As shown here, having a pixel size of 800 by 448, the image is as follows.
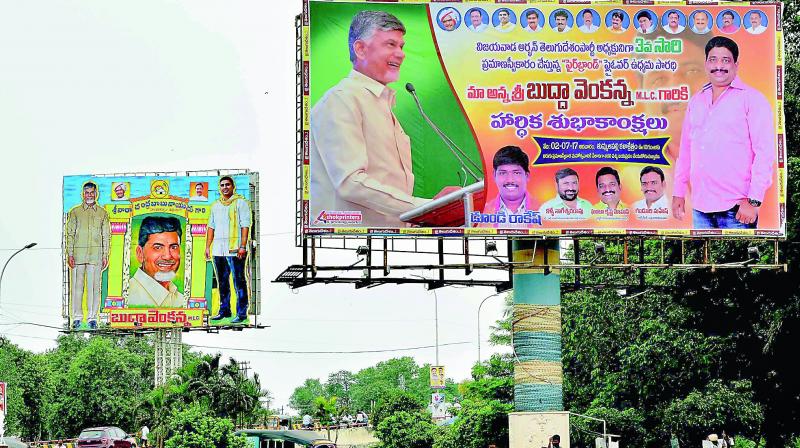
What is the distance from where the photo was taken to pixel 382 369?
146 m

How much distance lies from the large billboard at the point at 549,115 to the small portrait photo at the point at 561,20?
0.03 meters

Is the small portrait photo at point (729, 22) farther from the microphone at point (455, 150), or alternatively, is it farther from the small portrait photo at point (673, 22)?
the microphone at point (455, 150)

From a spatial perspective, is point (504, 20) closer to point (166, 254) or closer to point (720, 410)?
point (720, 410)

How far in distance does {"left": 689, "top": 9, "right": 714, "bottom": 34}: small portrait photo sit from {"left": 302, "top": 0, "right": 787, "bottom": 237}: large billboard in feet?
0.11

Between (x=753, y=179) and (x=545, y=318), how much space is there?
5500mm

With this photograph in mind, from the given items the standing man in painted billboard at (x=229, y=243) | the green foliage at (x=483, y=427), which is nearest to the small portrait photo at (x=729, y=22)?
the green foliage at (x=483, y=427)

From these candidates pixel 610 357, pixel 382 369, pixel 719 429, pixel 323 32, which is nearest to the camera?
pixel 323 32

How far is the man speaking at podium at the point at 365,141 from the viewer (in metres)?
27.6

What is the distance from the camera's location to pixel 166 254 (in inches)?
2174

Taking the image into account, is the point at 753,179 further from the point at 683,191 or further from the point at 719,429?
the point at 719,429

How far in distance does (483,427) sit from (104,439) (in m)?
14.4

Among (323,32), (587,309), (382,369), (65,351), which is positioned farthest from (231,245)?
(382,369)

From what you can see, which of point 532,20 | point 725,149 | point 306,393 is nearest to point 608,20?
point 532,20

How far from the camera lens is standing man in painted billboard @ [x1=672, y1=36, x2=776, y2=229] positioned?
1111 inches
